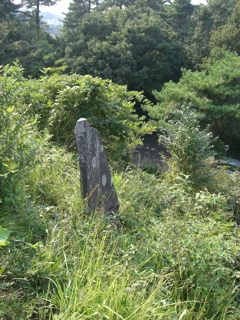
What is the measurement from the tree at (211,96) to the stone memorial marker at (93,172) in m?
10.5

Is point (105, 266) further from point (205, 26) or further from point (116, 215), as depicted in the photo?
point (205, 26)

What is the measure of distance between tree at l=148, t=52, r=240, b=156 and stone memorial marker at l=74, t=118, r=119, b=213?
10472 millimetres

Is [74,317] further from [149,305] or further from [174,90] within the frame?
[174,90]

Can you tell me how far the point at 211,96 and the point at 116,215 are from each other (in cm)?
1353

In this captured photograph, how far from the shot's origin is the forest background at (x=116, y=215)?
6.15 ft

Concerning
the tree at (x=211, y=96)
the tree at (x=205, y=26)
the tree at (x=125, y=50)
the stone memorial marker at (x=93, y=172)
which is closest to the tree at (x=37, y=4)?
the tree at (x=125, y=50)

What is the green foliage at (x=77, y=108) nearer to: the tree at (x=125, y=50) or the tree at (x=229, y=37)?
the tree at (x=125, y=50)

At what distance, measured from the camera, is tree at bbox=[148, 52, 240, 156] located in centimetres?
1382

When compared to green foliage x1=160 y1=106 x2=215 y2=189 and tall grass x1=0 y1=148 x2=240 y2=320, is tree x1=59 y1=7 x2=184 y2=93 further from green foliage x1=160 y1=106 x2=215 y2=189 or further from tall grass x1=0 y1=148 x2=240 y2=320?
tall grass x1=0 y1=148 x2=240 y2=320

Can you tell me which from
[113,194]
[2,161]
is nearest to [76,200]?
[113,194]

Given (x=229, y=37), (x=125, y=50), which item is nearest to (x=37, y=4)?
(x=125, y=50)

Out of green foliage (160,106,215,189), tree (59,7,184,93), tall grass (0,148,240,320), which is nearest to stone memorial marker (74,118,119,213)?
tall grass (0,148,240,320)

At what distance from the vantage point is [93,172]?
322 centimetres

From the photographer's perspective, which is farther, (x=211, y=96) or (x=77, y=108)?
(x=211, y=96)
